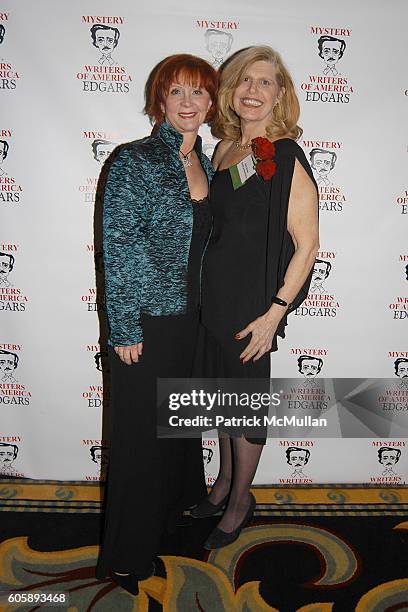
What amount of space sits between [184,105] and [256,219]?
0.49m

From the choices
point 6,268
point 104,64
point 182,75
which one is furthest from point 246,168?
point 6,268

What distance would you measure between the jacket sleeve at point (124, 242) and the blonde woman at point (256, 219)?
14.1 inches

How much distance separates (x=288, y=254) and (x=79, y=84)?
1191 millimetres

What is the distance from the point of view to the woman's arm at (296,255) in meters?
2.00

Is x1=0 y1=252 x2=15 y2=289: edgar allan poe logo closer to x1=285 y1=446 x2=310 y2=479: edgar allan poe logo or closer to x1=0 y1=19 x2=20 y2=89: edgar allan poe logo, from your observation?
x1=0 y1=19 x2=20 y2=89: edgar allan poe logo

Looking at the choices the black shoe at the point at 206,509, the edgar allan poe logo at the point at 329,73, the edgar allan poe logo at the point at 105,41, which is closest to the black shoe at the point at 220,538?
the black shoe at the point at 206,509

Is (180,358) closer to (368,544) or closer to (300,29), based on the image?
(368,544)

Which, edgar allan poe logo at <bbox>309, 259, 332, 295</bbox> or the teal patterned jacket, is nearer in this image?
the teal patterned jacket

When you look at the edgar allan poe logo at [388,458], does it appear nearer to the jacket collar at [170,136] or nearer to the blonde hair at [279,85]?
the blonde hair at [279,85]

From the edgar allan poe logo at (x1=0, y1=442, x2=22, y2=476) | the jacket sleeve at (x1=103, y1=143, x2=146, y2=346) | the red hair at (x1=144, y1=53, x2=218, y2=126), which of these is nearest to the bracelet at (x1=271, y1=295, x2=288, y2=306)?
the jacket sleeve at (x1=103, y1=143, x2=146, y2=346)

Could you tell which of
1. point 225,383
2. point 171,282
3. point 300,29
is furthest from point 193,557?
point 300,29

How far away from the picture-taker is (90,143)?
2396 mm

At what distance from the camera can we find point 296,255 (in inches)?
80.9

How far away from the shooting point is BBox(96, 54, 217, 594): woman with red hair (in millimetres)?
1750
